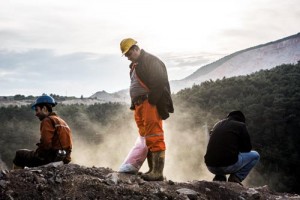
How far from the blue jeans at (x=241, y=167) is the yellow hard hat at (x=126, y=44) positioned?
2.80m

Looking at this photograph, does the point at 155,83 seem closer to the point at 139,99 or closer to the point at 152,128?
the point at 139,99

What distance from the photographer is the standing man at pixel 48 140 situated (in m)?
5.91

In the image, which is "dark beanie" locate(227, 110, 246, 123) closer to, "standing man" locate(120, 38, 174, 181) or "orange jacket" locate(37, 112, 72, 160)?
"standing man" locate(120, 38, 174, 181)

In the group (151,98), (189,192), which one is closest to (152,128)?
(151,98)

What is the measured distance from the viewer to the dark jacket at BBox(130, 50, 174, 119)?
19.7ft

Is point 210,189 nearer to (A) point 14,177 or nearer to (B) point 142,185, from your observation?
(B) point 142,185

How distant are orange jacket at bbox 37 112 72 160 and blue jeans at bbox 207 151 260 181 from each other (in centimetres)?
284

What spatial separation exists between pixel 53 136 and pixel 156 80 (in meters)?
1.74

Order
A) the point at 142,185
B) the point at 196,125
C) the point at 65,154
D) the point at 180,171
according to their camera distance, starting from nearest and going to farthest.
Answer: the point at 142,185, the point at 65,154, the point at 180,171, the point at 196,125

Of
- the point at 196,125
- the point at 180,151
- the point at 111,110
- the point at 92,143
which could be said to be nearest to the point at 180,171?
the point at 180,151

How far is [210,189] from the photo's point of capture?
6.21 meters

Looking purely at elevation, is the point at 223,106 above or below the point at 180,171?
above

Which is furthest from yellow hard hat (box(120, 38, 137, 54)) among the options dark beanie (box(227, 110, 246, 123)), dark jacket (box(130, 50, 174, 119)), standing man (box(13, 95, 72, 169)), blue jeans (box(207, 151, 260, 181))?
blue jeans (box(207, 151, 260, 181))

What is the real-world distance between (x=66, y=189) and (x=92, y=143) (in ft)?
141
